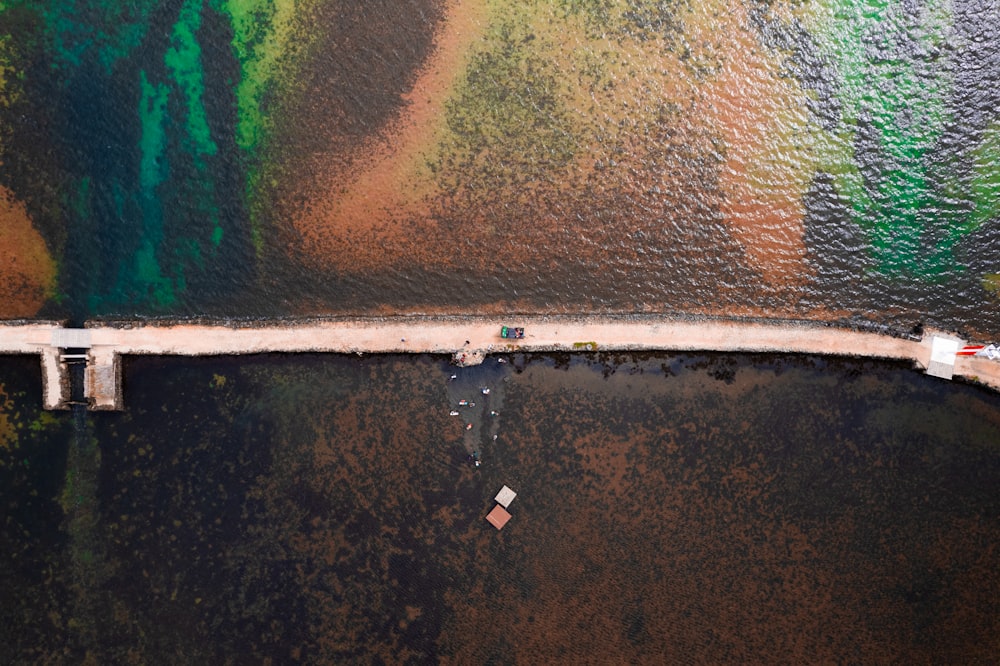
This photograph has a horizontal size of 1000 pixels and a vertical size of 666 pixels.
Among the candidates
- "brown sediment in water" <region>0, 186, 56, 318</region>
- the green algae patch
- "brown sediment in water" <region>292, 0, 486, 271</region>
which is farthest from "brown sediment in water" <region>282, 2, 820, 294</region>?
"brown sediment in water" <region>0, 186, 56, 318</region>

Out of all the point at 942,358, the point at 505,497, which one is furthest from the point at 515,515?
the point at 942,358

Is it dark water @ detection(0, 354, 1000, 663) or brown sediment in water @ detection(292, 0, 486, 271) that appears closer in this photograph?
dark water @ detection(0, 354, 1000, 663)

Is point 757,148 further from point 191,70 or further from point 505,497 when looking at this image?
point 191,70

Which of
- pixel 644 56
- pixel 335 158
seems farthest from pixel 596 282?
pixel 335 158

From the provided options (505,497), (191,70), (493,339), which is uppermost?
(191,70)

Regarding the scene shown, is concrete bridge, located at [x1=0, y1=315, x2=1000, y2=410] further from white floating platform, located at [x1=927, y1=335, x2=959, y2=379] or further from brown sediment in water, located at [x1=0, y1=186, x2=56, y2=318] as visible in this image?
brown sediment in water, located at [x1=0, y1=186, x2=56, y2=318]

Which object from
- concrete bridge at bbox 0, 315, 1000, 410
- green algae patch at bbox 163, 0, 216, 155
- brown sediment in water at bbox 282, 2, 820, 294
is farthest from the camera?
brown sediment in water at bbox 282, 2, 820, 294
